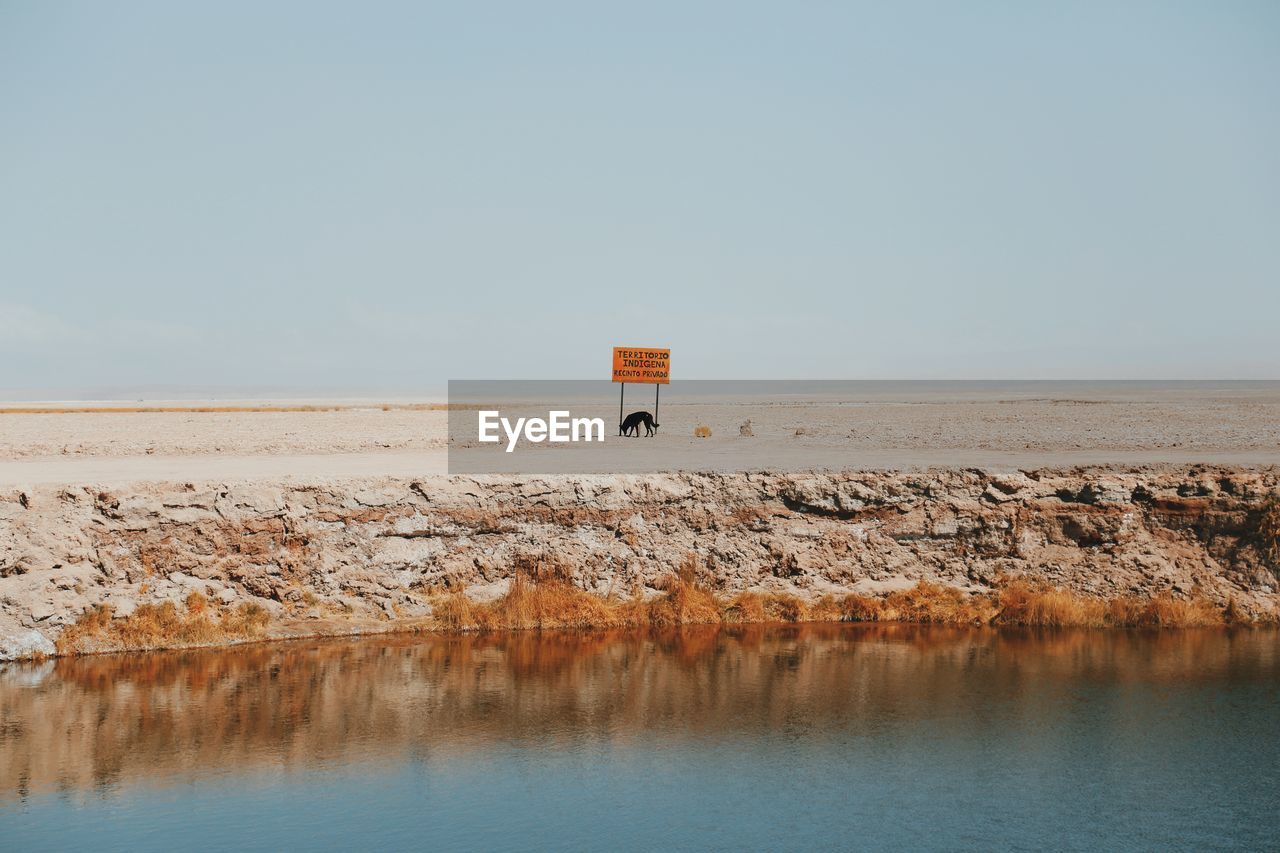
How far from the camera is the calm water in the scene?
12.5 metres

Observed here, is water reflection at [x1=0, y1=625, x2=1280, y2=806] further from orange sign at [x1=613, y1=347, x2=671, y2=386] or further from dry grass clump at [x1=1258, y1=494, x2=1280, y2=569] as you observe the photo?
orange sign at [x1=613, y1=347, x2=671, y2=386]

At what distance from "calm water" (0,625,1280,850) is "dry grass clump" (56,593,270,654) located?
0.47 meters

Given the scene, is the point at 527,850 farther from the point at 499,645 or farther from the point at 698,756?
the point at 499,645

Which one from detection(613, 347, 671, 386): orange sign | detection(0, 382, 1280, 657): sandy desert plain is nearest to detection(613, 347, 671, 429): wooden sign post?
detection(613, 347, 671, 386): orange sign

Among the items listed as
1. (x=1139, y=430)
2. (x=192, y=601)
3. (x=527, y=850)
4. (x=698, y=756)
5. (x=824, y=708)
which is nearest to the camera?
(x=527, y=850)

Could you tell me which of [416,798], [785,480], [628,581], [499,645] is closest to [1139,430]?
[785,480]

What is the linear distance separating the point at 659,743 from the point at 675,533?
7.38 m

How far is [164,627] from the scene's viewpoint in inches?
777

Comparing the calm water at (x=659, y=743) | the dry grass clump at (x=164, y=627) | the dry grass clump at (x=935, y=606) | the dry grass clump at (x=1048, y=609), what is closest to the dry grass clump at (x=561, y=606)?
the calm water at (x=659, y=743)

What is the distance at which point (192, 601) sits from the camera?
66.1 ft

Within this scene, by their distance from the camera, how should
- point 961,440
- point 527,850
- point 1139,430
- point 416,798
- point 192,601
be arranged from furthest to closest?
point 1139,430, point 961,440, point 192,601, point 416,798, point 527,850

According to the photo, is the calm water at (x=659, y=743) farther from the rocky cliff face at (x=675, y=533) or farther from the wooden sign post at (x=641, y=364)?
the wooden sign post at (x=641, y=364)

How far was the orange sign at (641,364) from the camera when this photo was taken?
3825cm

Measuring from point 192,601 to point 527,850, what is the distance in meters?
10.4
